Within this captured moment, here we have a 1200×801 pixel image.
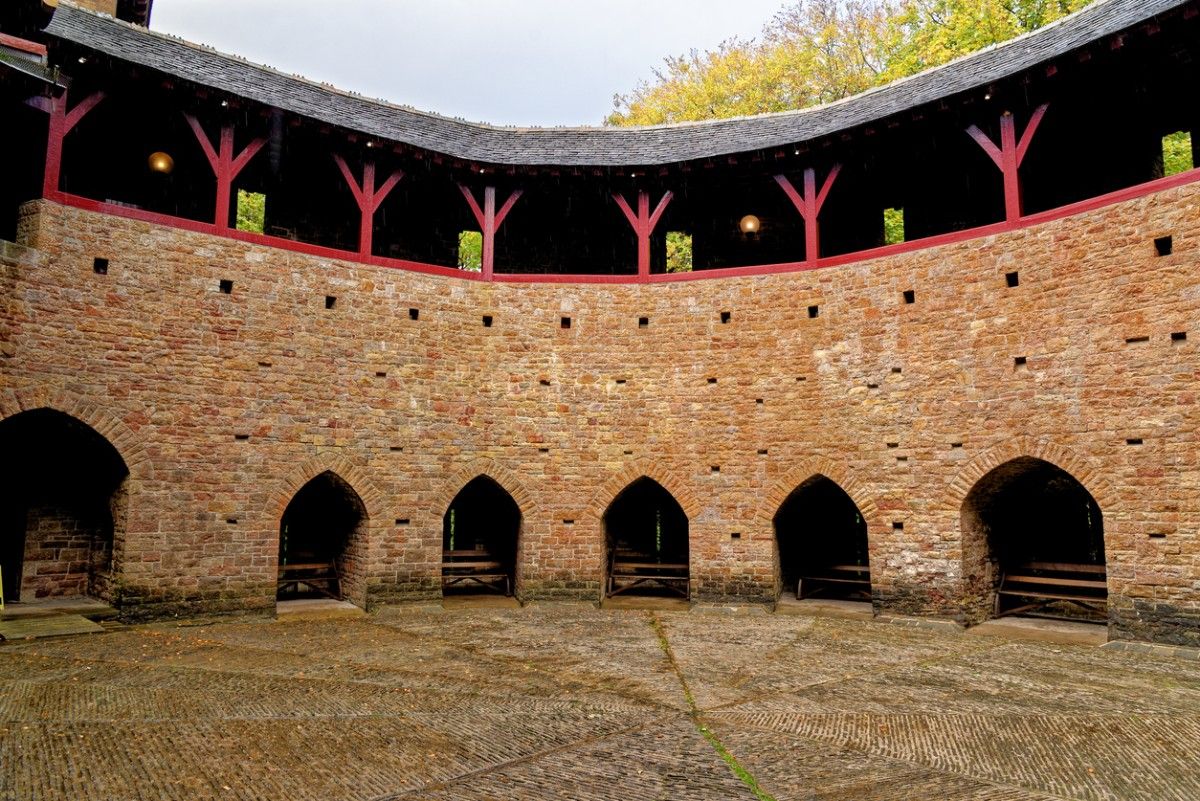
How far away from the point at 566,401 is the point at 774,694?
6.77m

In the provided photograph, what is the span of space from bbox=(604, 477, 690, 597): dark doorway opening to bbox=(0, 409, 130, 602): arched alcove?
7862 millimetres

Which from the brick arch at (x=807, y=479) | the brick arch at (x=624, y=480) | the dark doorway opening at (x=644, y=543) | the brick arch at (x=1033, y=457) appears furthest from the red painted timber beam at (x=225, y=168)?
the brick arch at (x=1033, y=457)

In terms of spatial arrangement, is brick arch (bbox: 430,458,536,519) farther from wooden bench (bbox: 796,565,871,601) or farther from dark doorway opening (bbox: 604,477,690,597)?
wooden bench (bbox: 796,565,871,601)

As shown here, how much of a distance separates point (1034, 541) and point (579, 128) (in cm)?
1200

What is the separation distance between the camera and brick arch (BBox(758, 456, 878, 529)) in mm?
11500

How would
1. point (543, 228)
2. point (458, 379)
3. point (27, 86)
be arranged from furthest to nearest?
point (543, 228)
point (458, 379)
point (27, 86)

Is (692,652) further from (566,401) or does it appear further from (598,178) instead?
(598,178)

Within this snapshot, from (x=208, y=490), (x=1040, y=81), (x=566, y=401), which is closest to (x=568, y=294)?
(x=566, y=401)

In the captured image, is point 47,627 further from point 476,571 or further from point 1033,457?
point 1033,457

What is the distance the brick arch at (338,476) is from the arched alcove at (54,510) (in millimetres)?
2117

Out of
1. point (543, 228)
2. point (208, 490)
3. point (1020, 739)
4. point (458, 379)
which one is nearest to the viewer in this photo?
point (1020, 739)

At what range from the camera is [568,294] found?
13242 mm

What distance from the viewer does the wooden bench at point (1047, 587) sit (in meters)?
10.6

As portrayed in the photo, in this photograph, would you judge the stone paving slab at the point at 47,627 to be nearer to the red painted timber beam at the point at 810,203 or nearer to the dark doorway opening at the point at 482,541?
the dark doorway opening at the point at 482,541
